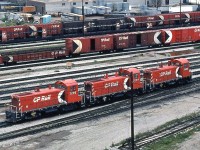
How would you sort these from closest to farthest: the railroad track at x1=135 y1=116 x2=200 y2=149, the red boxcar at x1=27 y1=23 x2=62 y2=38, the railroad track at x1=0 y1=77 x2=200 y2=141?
the railroad track at x1=135 y1=116 x2=200 y2=149 → the railroad track at x1=0 y1=77 x2=200 y2=141 → the red boxcar at x1=27 y1=23 x2=62 y2=38

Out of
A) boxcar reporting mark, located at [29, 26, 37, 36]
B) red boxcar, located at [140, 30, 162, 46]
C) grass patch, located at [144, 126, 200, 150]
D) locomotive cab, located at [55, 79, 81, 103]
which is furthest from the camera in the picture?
boxcar reporting mark, located at [29, 26, 37, 36]

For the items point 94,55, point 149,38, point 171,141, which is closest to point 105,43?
point 94,55

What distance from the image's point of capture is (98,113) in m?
35.2

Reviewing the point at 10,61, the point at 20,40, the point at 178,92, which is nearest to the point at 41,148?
the point at 178,92

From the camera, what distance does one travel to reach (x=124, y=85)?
3859 cm

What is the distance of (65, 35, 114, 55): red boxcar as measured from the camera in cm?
5809

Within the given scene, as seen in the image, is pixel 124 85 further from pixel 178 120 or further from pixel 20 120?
pixel 20 120

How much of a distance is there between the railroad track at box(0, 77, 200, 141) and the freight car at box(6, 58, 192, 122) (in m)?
1.02

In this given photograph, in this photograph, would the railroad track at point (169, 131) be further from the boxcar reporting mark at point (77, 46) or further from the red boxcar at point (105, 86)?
the boxcar reporting mark at point (77, 46)

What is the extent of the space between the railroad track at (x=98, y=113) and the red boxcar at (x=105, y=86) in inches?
46.3

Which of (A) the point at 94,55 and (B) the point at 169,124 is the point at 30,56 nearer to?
(A) the point at 94,55

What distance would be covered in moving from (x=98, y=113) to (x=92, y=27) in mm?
49246

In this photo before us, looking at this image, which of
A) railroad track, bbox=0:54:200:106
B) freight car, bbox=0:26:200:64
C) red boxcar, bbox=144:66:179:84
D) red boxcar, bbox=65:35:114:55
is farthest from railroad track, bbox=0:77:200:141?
freight car, bbox=0:26:200:64

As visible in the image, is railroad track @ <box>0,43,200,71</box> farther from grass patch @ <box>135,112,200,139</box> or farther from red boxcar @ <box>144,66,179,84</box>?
grass patch @ <box>135,112,200,139</box>
